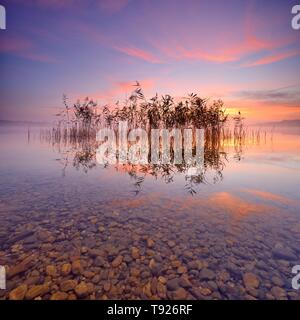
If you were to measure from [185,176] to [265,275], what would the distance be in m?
3.45

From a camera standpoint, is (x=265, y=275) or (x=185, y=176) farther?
(x=185, y=176)

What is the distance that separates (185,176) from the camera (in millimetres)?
5660

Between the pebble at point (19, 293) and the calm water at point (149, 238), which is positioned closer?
the pebble at point (19, 293)

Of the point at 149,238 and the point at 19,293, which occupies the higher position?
the point at 149,238

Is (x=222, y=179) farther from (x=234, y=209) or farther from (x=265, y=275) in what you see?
(x=265, y=275)

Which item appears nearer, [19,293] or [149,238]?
[19,293]

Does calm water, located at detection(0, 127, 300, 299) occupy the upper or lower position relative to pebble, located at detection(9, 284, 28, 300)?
upper

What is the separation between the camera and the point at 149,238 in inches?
115

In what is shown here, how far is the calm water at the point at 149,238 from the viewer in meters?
2.14

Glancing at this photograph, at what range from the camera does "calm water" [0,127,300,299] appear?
7.02 feet

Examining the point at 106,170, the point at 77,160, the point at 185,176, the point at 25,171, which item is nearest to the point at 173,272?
the point at 185,176

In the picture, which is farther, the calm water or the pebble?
the calm water

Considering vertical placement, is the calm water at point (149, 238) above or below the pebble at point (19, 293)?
above
